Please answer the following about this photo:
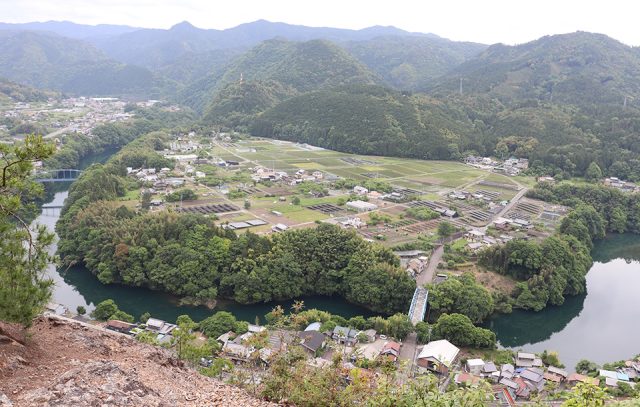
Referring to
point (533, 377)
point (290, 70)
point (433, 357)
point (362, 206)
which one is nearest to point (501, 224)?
point (362, 206)

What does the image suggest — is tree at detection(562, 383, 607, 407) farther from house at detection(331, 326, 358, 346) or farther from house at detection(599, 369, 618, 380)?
house at detection(599, 369, 618, 380)

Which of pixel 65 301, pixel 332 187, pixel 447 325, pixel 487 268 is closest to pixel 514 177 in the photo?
pixel 332 187

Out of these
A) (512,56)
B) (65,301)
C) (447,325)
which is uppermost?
(512,56)

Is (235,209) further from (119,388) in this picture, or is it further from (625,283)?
(119,388)

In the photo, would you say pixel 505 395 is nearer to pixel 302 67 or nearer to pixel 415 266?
pixel 415 266

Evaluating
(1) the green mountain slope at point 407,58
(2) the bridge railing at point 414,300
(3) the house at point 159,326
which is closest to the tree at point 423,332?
(2) the bridge railing at point 414,300
